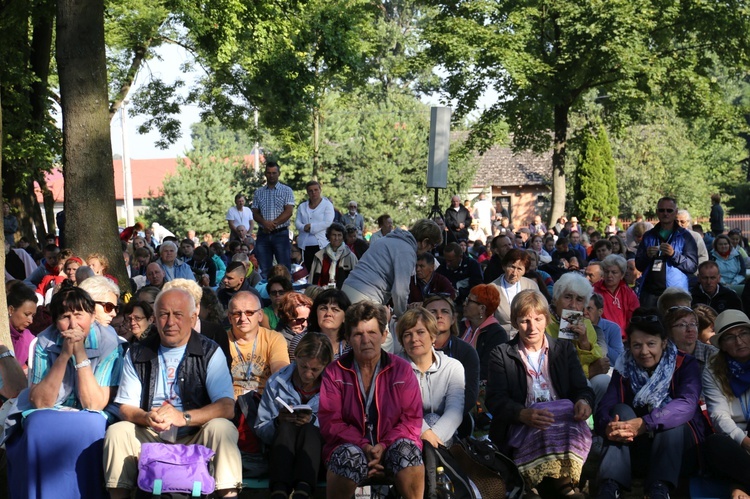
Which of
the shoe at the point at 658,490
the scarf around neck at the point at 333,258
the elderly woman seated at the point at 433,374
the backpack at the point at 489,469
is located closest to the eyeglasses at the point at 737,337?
the shoe at the point at 658,490

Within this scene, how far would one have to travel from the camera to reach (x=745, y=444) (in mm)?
6055

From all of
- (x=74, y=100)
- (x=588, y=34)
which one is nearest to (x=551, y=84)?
(x=588, y=34)

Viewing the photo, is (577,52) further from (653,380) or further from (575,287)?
(653,380)

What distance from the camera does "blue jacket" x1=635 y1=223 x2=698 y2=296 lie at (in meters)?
10.3

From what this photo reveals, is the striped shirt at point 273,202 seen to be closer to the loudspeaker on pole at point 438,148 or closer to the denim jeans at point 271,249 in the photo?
the denim jeans at point 271,249

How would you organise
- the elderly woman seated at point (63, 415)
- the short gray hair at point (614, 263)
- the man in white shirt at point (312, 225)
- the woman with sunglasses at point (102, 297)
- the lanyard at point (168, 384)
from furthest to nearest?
1. the man in white shirt at point (312, 225)
2. the short gray hair at point (614, 263)
3. the woman with sunglasses at point (102, 297)
4. the lanyard at point (168, 384)
5. the elderly woman seated at point (63, 415)

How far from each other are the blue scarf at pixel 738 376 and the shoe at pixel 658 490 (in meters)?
0.82

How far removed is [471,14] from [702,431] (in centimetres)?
2716

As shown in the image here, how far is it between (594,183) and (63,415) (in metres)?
31.9

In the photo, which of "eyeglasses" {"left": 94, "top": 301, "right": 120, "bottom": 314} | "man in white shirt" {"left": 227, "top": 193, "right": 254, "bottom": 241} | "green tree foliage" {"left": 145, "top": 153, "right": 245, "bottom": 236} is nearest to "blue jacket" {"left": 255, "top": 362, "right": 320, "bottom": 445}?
"eyeglasses" {"left": 94, "top": 301, "right": 120, "bottom": 314}

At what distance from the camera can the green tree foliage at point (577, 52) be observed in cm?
3027

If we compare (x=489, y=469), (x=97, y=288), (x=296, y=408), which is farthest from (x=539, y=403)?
(x=97, y=288)

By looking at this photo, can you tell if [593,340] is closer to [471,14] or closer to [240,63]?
[240,63]

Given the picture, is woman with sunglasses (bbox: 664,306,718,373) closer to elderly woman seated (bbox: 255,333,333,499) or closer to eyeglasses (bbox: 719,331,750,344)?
eyeglasses (bbox: 719,331,750,344)
